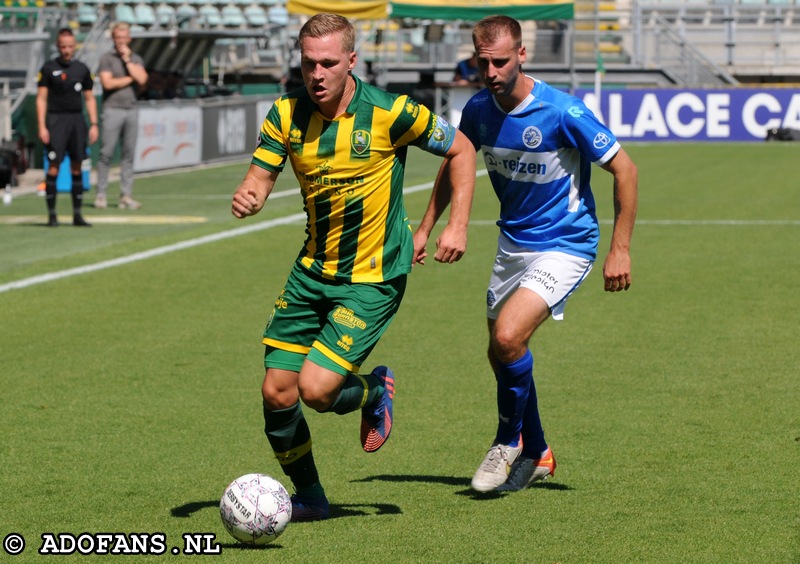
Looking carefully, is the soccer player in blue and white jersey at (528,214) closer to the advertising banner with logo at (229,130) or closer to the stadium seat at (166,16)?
the advertising banner with logo at (229,130)

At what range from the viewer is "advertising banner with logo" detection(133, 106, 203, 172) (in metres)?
23.1

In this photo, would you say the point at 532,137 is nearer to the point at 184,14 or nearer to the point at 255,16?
the point at 184,14

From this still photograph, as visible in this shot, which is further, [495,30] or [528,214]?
[528,214]

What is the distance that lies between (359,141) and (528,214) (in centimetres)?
103

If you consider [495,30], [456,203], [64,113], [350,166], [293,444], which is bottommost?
[293,444]

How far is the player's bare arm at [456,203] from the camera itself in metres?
5.45

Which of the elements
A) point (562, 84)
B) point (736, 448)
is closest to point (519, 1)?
point (562, 84)

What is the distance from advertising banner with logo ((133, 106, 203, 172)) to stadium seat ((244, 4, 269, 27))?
15.8 meters

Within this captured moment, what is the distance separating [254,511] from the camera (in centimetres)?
497

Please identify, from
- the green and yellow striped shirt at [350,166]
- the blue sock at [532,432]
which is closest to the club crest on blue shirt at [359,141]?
the green and yellow striped shirt at [350,166]

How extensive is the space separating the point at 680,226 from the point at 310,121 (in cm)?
1152

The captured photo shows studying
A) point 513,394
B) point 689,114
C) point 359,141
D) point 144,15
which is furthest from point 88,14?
point 359,141

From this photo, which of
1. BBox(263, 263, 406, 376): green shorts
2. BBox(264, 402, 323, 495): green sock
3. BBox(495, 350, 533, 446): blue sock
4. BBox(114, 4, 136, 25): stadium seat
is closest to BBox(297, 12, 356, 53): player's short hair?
BBox(263, 263, 406, 376): green shorts

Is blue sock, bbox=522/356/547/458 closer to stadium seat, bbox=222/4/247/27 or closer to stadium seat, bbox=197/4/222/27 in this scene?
stadium seat, bbox=197/4/222/27
